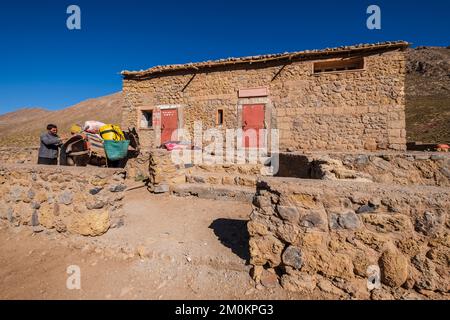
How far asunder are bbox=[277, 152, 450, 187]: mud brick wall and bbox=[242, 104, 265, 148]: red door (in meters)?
5.38

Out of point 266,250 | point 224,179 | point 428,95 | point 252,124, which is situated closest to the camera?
point 266,250

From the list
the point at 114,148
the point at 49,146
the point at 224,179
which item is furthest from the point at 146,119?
the point at 224,179

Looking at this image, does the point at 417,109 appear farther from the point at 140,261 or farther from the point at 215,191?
the point at 140,261

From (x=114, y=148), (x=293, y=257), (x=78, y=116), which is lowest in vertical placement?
(x=293, y=257)

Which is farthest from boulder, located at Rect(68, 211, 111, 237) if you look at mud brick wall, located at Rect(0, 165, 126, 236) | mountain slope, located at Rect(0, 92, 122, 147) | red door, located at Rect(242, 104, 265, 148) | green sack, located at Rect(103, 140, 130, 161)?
mountain slope, located at Rect(0, 92, 122, 147)

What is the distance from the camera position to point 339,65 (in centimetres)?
969

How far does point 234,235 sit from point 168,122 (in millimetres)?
9349

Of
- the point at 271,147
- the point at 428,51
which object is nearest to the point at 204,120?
the point at 271,147

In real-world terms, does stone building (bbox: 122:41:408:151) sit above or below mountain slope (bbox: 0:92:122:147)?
below

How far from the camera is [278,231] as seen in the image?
2312 millimetres

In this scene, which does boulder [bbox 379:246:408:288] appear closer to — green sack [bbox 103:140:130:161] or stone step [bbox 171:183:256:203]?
stone step [bbox 171:183:256:203]

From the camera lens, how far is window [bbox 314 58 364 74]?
923 centimetres
